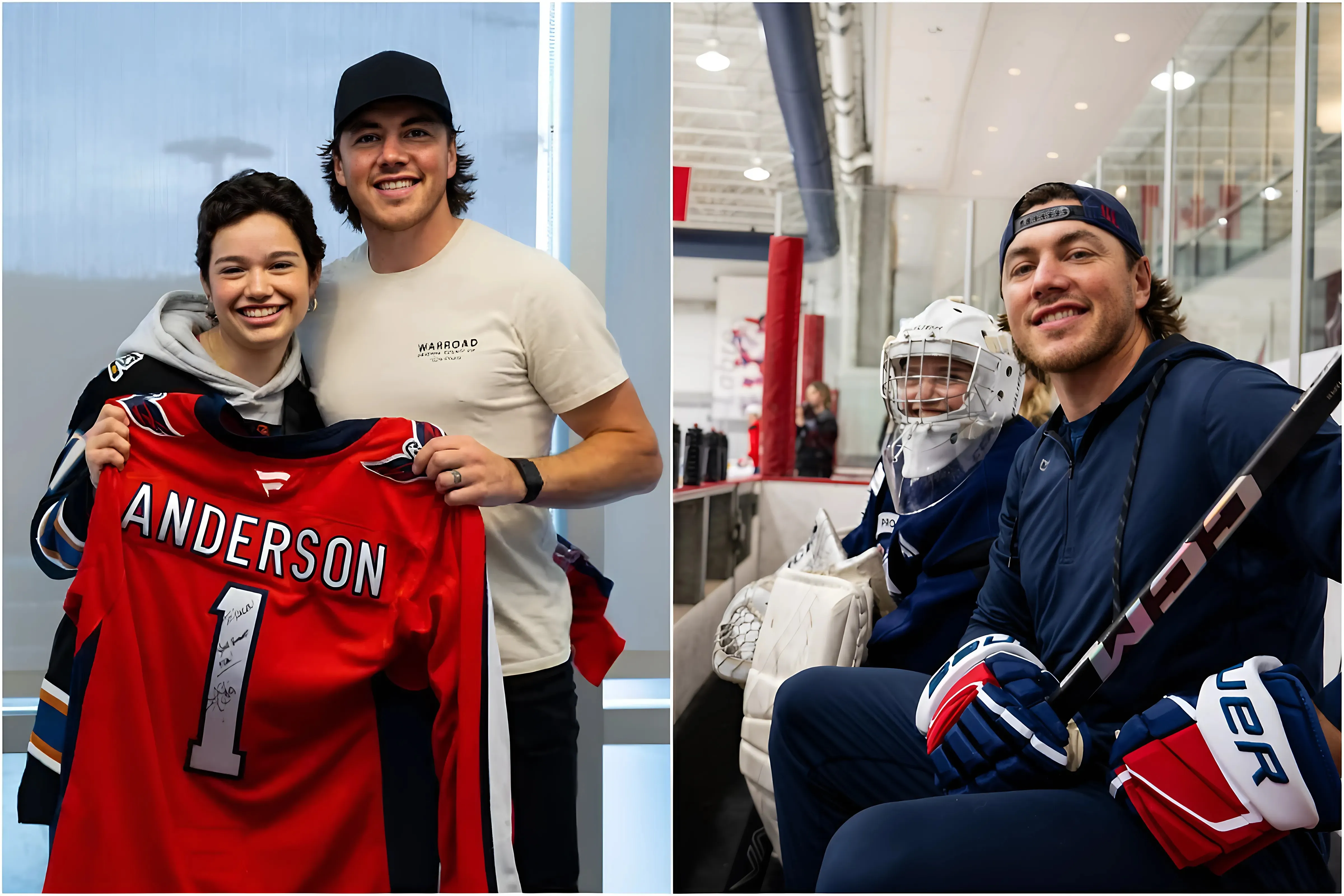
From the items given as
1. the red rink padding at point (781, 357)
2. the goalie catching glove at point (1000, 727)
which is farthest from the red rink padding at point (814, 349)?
the goalie catching glove at point (1000, 727)

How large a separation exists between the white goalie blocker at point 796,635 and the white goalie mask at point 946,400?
209 millimetres

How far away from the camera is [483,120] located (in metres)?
2.16

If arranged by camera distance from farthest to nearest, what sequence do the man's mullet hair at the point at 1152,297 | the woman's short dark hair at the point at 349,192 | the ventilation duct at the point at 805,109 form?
the ventilation duct at the point at 805,109
the woman's short dark hair at the point at 349,192
the man's mullet hair at the point at 1152,297

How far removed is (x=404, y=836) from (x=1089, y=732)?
1059 millimetres

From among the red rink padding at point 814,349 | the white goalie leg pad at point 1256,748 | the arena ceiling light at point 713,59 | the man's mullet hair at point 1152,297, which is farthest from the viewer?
the red rink padding at point 814,349

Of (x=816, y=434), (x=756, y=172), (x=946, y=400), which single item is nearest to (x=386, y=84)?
(x=946, y=400)

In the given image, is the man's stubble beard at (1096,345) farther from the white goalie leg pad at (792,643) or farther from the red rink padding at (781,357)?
the red rink padding at (781,357)

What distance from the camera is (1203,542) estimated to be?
1086 mm

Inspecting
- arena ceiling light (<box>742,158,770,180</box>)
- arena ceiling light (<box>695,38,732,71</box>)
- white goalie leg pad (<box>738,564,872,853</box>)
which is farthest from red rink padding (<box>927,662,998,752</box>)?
arena ceiling light (<box>742,158,770,180</box>)

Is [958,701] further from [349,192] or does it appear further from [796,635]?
[349,192]

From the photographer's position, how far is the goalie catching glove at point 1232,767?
95 centimetres

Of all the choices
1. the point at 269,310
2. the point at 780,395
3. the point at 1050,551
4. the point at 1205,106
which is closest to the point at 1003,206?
the point at 1205,106

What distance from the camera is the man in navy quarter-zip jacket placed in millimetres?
1107

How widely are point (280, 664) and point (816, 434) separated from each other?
554 centimetres
